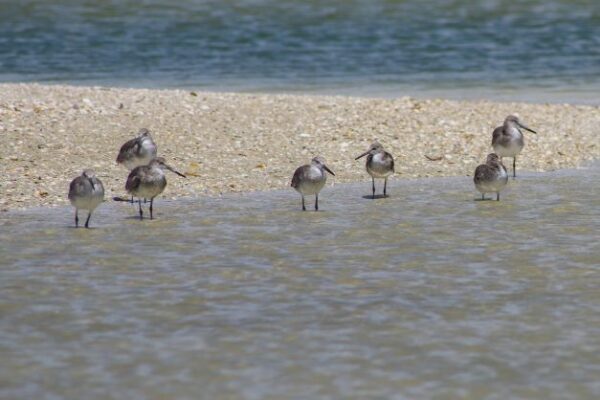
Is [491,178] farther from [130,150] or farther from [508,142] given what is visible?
[130,150]

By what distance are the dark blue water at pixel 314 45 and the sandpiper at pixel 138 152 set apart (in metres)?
16.9

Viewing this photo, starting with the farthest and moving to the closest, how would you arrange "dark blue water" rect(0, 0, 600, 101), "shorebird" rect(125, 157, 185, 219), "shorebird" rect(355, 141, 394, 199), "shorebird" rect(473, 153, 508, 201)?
1. "dark blue water" rect(0, 0, 600, 101)
2. "shorebird" rect(355, 141, 394, 199)
3. "shorebird" rect(473, 153, 508, 201)
4. "shorebird" rect(125, 157, 185, 219)

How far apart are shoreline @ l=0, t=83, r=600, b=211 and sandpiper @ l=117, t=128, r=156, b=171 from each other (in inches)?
16.1

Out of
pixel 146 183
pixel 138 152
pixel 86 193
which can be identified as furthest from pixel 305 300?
pixel 138 152

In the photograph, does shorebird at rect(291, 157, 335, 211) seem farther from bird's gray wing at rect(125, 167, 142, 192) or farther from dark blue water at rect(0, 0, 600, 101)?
dark blue water at rect(0, 0, 600, 101)

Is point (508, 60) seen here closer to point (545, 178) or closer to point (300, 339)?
point (545, 178)

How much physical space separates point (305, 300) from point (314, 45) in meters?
42.2

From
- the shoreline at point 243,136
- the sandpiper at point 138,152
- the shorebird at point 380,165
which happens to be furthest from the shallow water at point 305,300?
the shoreline at point 243,136

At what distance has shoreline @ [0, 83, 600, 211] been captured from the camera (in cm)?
2272

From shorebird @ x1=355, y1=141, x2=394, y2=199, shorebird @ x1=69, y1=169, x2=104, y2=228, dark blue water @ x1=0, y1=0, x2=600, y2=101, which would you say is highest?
dark blue water @ x1=0, y1=0, x2=600, y2=101

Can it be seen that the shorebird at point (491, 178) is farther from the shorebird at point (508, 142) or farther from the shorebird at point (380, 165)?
the shorebird at point (508, 142)

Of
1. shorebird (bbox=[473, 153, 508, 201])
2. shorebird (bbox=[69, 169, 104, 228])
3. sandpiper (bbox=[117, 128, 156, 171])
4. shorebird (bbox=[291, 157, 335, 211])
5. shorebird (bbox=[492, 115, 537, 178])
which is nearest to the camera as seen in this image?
shorebird (bbox=[69, 169, 104, 228])

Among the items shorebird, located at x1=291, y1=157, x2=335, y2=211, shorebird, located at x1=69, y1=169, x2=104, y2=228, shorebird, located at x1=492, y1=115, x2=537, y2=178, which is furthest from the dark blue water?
shorebird, located at x1=69, y1=169, x2=104, y2=228

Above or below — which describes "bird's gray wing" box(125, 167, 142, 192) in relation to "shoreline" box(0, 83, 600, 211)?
below
